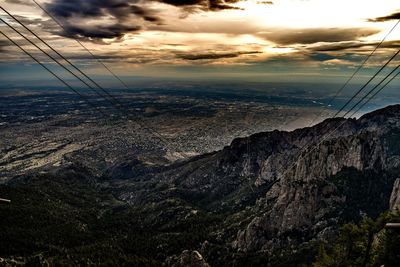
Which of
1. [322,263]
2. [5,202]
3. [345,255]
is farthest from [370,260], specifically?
[5,202]

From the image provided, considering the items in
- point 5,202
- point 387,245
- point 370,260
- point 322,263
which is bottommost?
point 322,263

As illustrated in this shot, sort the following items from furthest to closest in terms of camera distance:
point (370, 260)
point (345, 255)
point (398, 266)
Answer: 1. point (345, 255)
2. point (370, 260)
3. point (398, 266)

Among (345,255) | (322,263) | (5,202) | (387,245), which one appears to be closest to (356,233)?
(345,255)

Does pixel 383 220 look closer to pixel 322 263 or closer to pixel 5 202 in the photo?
pixel 322 263

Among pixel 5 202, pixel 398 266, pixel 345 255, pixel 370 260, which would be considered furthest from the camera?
pixel 345 255

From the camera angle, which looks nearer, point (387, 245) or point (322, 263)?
point (387, 245)

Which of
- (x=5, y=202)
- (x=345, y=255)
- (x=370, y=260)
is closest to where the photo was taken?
(x=5, y=202)

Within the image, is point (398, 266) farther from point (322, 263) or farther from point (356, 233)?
point (322, 263)

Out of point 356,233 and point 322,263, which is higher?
point 356,233

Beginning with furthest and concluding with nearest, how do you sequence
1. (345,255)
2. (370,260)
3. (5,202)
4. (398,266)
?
(345,255) → (370,260) → (398,266) → (5,202)
